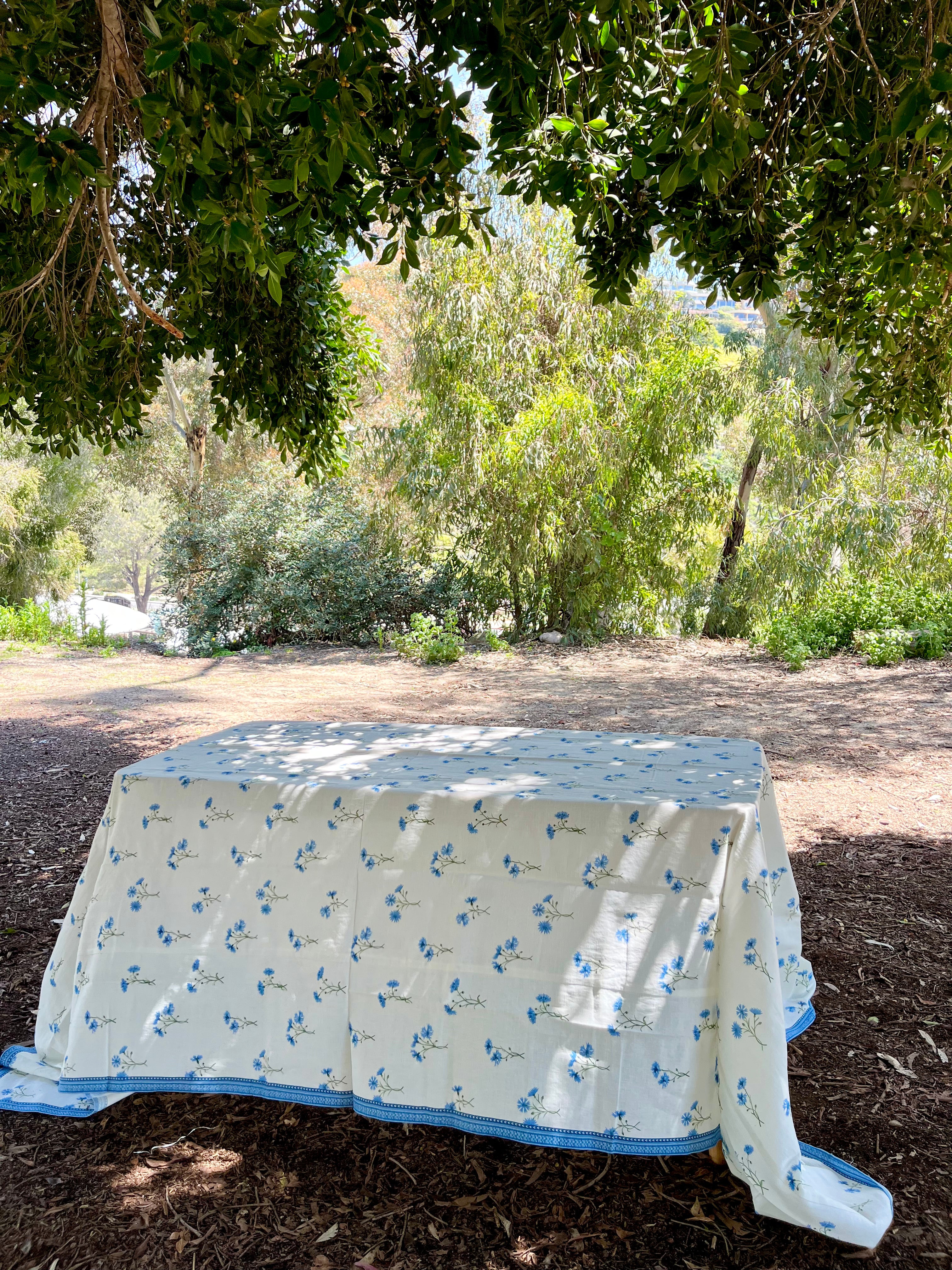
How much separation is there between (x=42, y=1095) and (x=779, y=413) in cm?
1102

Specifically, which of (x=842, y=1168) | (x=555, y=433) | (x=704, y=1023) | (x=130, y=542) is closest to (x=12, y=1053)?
(x=704, y=1023)

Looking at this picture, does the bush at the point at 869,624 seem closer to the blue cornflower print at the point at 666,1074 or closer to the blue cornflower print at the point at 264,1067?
the blue cornflower print at the point at 666,1074

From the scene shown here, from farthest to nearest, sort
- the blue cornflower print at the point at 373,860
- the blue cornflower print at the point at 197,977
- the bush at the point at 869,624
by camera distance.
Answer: the bush at the point at 869,624
the blue cornflower print at the point at 197,977
the blue cornflower print at the point at 373,860

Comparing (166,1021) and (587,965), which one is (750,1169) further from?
(166,1021)

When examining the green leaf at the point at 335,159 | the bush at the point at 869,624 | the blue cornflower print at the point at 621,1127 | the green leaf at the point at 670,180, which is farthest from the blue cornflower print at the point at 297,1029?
the bush at the point at 869,624

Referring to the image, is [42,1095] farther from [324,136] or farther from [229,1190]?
[324,136]

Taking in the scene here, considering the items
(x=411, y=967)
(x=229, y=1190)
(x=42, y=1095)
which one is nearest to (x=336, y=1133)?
(x=229, y=1190)

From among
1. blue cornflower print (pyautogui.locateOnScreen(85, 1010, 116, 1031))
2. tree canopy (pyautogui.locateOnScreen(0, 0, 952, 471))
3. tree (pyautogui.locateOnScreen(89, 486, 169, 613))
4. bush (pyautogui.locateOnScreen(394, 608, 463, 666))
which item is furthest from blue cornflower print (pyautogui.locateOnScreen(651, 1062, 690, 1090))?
tree (pyautogui.locateOnScreen(89, 486, 169, 613))

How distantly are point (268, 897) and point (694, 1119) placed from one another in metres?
1.06

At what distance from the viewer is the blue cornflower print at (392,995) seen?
2.06 metres

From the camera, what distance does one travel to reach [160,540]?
12.8m

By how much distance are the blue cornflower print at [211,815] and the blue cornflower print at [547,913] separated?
79 cm

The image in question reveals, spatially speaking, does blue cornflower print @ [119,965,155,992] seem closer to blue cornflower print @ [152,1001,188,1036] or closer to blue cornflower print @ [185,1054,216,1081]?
blue cornflower print @ [152,1001,188,1036]

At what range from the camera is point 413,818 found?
2098 millimetres
